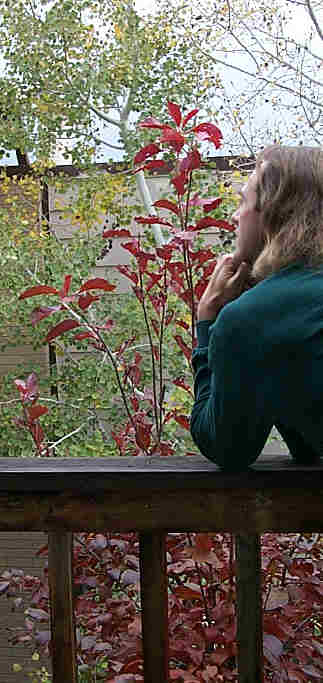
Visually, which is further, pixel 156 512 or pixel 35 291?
pixel 35 291

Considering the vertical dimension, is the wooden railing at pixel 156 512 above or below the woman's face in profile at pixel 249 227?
below

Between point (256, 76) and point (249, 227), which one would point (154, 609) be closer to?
point (249, 227)

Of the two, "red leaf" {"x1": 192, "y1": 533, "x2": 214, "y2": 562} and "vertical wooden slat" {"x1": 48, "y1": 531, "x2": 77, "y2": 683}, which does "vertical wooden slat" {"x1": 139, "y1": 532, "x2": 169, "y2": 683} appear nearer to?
"vertical wooden slat" {"x1": 48, "y1": 531, "x2": 77, "y2": 683}

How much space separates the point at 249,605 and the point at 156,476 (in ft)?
0.68

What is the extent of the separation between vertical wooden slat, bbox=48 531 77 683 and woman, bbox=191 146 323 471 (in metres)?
0.23

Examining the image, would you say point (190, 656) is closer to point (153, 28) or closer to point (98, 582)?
point (98, 582)

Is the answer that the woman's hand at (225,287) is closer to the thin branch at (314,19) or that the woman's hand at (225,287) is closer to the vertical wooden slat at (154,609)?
the vertical wooden slat at (154,609)

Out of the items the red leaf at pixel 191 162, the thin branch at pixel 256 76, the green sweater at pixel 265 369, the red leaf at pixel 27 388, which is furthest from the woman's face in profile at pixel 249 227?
the thin branch at pixel 256 76

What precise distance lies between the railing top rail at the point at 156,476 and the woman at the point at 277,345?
2 cm

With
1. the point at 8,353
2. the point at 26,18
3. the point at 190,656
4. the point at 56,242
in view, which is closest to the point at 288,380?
the point at 190,656

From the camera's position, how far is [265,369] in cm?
94

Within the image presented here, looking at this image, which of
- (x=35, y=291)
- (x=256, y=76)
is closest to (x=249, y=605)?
(x=35, y=291)

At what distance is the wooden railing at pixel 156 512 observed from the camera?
3.13 ft

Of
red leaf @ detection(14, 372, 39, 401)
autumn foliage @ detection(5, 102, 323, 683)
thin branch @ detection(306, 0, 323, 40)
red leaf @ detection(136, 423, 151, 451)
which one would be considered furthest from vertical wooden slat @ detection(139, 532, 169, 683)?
thin branch @ detection(306, 0, 323, 40)
